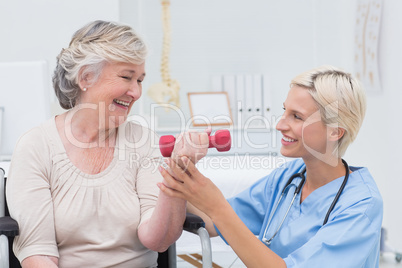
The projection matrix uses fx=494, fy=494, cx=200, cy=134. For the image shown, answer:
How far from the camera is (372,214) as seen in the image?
45.3 inches

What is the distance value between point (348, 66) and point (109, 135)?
287 cm

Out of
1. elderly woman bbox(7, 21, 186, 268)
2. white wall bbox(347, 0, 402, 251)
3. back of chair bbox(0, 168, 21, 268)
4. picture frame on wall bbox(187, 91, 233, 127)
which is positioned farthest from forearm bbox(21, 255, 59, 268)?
picture frame on wall bbox(187, 91, 233, 127)

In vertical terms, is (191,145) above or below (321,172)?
above

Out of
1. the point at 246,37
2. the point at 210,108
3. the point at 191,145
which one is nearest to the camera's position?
the point at 191,145

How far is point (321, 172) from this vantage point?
51.3 inches

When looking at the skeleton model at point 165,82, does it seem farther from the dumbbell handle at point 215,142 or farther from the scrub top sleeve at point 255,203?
the dumbbell handle at point 215,142

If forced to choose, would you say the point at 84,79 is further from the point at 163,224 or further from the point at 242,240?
the point at 242,240

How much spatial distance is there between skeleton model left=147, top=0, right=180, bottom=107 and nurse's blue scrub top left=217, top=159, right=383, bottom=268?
2.43 metres

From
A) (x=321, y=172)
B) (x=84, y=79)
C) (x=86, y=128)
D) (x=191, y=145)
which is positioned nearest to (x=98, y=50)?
(x=84, y=79)

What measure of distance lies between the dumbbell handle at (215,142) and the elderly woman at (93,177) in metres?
0.21

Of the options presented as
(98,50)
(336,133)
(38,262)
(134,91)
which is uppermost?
(98,50)

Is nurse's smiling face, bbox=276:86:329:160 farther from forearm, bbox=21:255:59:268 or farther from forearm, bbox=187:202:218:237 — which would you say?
forearm, bbox=21:255:59:268

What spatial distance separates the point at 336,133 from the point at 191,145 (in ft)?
1.43

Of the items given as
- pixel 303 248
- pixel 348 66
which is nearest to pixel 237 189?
pixel 303 248
